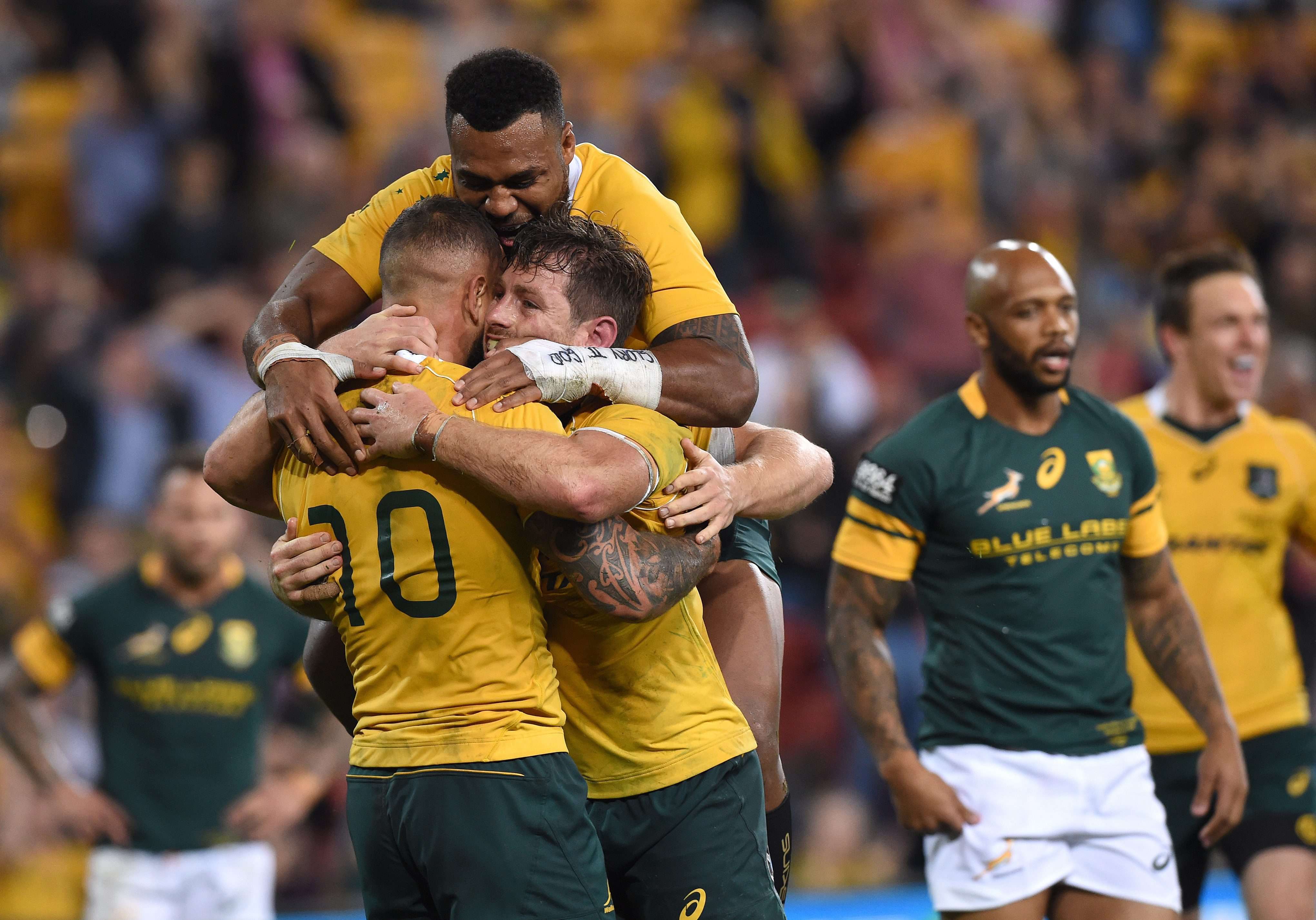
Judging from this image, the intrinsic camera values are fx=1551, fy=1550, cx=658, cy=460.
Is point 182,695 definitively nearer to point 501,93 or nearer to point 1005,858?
point 1005,858

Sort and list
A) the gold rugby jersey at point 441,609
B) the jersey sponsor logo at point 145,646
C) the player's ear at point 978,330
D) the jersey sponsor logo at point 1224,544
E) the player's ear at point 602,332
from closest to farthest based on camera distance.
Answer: the gold rugby jersey at point 441,609 < the player's ear at point 602,332 < the player's ear at point 978,330 < the jersey sponsor logo at point 1224,544 < the jersey sponsor logo at point 145,646

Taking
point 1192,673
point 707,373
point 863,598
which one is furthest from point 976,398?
point 707,373

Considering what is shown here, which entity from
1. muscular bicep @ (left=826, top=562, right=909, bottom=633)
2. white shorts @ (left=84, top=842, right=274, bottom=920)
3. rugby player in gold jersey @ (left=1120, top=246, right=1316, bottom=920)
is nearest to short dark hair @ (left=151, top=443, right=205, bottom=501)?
white shorts @ (left=84, top=842, right=274, bottom=920)

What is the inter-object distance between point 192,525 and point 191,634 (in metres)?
0.48

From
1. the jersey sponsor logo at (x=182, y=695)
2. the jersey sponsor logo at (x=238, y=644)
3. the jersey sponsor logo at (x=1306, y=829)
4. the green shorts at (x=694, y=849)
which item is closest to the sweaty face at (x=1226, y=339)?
the jersey sponsor logo at (x=1306, y=829)

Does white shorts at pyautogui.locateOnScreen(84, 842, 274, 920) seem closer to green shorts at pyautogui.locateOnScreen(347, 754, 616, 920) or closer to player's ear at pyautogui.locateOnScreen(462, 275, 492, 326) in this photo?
green shorts at pyautogui.locateOnScreen(347, 754, 616, 920)

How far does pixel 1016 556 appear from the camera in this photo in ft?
15.8

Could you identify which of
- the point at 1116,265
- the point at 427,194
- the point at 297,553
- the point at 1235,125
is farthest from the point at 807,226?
the point at 297,553

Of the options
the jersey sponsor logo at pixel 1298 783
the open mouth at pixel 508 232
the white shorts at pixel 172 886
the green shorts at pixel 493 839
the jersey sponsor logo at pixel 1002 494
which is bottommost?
the white shorts at pixel 172 886

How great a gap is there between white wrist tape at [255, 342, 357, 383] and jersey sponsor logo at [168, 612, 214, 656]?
3348 mm

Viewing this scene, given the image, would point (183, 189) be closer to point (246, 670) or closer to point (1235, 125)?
point (246, 670)

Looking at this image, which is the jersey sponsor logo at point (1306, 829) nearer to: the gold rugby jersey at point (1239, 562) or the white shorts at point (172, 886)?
the gold rugby jersey at point (1239, 562)

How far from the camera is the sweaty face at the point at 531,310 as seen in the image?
3.48 m

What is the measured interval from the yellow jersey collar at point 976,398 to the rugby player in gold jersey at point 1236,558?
2.18 feet
